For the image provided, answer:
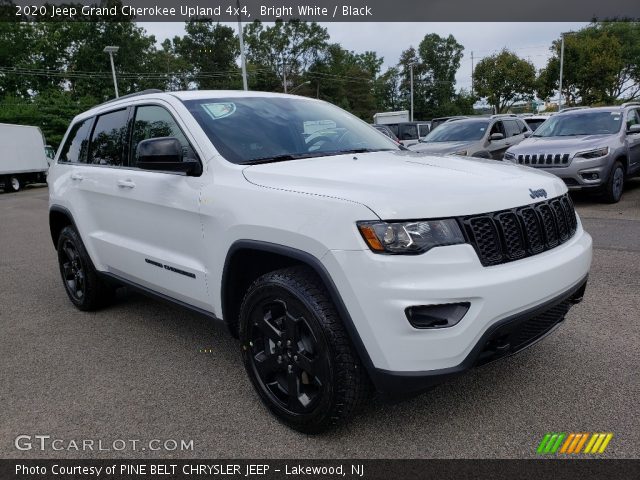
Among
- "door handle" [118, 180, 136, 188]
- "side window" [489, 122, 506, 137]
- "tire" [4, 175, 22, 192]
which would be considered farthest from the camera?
"tire" [4, 175, 22, 192]

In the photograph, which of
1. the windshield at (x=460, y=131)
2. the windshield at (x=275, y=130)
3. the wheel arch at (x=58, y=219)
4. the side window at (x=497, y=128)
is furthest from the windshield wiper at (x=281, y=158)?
the side window at (x=497, y=128)

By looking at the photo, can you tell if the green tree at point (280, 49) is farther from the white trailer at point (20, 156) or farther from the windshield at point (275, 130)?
the windshield at point (275, 130)

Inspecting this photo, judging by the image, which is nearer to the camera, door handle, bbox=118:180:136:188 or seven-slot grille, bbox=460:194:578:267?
seven-slot grille, bbox=460:194:578:267

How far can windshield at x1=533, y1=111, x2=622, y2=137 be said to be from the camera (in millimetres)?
9484

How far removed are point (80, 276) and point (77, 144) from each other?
1206 millimetres

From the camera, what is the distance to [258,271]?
2.97 meters

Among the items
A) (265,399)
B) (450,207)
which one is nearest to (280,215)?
(450,207)

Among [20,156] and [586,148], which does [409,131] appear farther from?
[20,156]

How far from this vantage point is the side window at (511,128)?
12714 millimetres

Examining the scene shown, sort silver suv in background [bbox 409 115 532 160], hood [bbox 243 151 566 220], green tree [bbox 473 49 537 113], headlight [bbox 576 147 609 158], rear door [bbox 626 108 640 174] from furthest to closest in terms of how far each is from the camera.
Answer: green tree [bbox 473 49 537 113] → silver suv in background [bbox 409 115 532 160] → rear door [bbox 626 108 640 174] → headlight [bbox 576 147 609 158] → hood [bbox 243 151 566 220]

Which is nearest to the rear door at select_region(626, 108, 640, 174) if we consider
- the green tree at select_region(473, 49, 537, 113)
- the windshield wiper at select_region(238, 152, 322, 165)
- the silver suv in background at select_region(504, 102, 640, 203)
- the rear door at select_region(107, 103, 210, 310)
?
the silver suv in background at select_region(504, 102, 640, 203)

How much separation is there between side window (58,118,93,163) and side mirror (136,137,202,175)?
1815 mm

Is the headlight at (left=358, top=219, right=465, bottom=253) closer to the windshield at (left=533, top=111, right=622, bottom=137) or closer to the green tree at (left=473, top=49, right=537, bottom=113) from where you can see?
the windshield at (left=533, top=111, right=622, bottom=137)

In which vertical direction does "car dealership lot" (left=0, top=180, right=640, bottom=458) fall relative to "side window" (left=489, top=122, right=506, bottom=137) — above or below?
below
